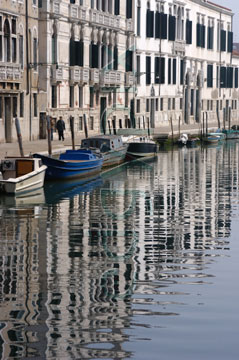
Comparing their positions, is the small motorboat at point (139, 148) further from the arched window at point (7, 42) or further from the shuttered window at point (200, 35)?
the shuttered window at point (200, 35)

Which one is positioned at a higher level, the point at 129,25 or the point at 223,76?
the point at 129,25

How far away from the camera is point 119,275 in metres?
14.9

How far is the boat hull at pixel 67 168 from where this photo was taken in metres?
28.5

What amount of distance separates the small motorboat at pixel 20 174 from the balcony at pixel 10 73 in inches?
349

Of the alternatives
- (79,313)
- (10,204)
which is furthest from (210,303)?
(10,204)

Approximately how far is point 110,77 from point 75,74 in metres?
4.84

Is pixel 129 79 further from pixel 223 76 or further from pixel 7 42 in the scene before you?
pixel 223 76

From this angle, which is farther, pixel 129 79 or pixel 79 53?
pixel 129 79

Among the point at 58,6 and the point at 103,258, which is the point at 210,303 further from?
the point at 58,6

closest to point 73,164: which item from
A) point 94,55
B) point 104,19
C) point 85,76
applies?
point 85,76

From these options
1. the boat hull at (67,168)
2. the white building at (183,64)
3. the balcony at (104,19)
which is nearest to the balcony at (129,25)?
the white building at (183,64)

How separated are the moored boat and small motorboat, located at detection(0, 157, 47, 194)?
7.89 meters

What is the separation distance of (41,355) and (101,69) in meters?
36.8

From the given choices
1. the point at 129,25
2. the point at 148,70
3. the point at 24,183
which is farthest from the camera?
the point at 148,70
